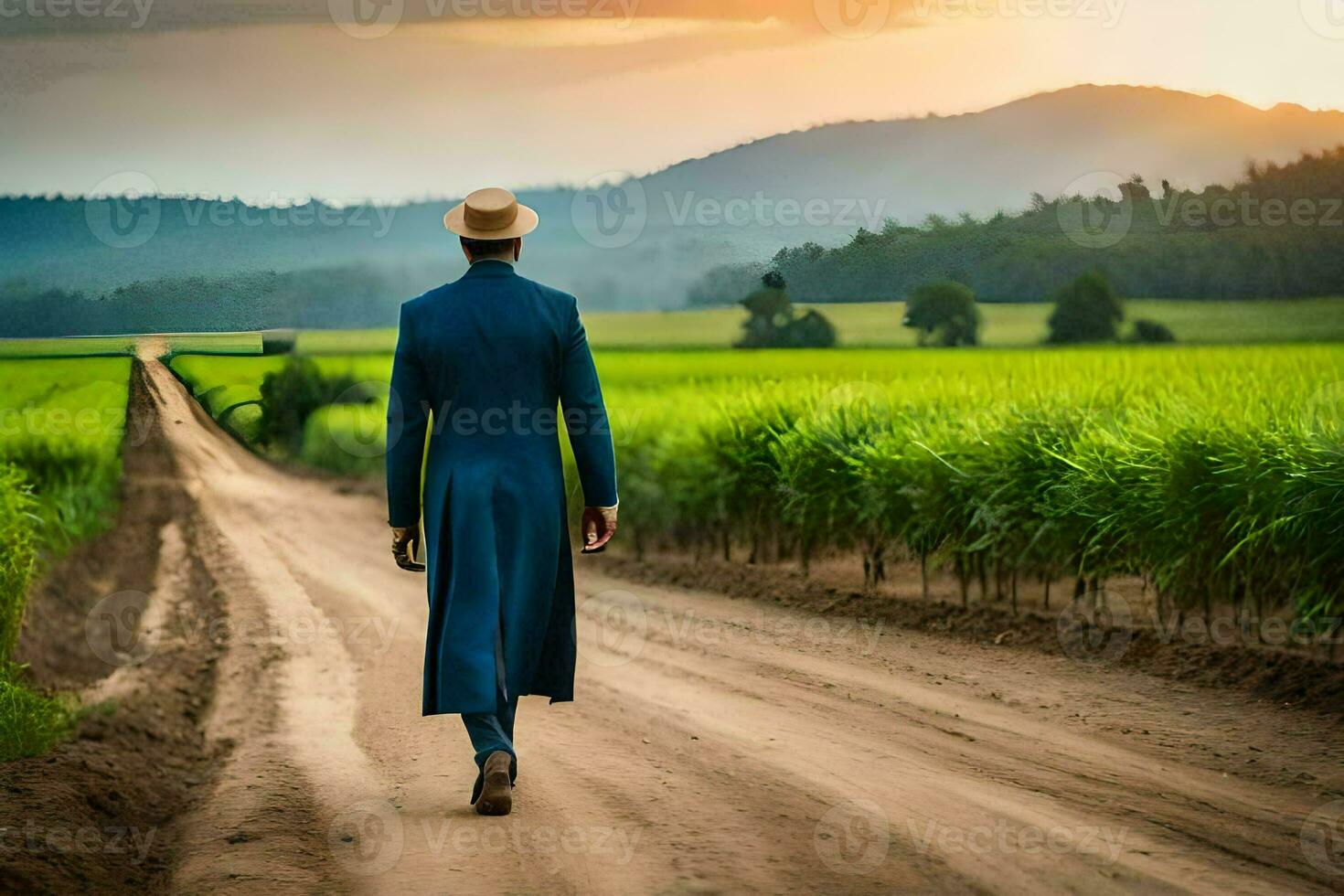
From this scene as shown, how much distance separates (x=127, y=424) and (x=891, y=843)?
5502mm

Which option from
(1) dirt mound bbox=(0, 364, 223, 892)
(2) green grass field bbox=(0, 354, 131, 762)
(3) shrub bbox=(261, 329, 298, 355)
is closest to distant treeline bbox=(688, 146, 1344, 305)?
(3) shrub bbox=(261, 329, 298, 355)

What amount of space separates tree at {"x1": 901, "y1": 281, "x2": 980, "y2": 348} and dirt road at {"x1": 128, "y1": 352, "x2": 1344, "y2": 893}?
3.48 m

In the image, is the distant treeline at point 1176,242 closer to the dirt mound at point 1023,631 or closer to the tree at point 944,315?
the tree at point 944,315

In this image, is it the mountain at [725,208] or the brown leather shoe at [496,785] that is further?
the mountain at [725,208]

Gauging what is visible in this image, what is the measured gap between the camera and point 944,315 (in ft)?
37.7

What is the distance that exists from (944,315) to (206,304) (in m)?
6.89

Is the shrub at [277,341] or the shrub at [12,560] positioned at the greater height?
the shrub at [277,341]

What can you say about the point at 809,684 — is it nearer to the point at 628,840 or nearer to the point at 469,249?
the point at 628,840

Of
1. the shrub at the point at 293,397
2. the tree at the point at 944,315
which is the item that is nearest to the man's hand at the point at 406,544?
the shrub at the point at 293,397

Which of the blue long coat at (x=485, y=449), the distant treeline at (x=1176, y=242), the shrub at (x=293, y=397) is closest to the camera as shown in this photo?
the blue long coat at (x=485, y=449)

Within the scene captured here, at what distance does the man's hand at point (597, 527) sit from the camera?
4836 millimetres

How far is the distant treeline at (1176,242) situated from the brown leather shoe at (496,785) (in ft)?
18.9

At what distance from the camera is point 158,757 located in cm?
705

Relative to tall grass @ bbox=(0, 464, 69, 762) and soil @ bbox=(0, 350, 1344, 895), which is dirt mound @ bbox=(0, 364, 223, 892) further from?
tall grass @ bbox=(0, 464, 69, 762)
